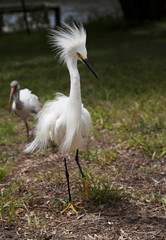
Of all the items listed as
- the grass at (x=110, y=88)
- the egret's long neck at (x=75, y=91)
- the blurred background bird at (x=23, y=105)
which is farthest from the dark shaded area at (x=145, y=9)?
the egret's long neck at (x=75, y=91)

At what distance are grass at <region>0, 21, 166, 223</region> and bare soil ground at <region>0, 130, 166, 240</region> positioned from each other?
0.08 meters

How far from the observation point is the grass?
3.98m

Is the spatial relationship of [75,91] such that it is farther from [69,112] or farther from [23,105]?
[23,105]

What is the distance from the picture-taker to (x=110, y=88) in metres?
6.54

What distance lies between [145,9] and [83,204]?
12.5 meters

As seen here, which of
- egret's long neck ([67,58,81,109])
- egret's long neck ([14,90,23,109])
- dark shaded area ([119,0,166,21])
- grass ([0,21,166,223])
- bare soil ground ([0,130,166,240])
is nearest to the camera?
bare soil ground ([0,130,166,240])

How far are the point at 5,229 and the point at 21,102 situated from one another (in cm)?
250

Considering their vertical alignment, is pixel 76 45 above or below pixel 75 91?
above

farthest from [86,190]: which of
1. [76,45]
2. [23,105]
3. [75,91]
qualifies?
[23,105]

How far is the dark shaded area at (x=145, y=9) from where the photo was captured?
1373cm

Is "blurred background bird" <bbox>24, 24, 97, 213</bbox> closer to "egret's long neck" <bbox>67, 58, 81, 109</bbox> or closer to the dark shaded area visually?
"egret's long neck" <bbox>67, 58, 81, 109</bbox>

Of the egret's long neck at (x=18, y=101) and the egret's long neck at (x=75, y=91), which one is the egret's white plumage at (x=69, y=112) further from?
the egret's long neck at (x=18, y=101)

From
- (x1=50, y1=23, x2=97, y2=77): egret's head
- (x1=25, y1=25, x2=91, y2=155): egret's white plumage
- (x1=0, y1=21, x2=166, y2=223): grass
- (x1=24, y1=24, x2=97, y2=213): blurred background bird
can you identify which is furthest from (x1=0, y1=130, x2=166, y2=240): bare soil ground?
(x1=50, y1=23, x2=97, y2=77): egret's head

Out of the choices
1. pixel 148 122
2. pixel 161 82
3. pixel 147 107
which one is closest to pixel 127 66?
pixel 161 82
